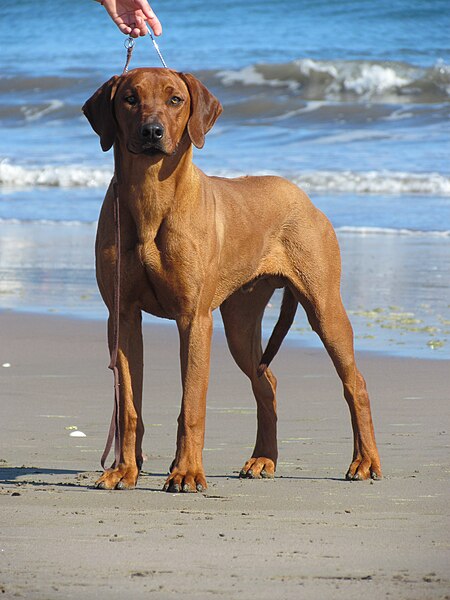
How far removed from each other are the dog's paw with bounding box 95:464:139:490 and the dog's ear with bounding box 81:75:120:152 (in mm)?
1325

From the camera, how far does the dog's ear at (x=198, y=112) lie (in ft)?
16.7

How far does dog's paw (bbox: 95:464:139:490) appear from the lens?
4918 mm

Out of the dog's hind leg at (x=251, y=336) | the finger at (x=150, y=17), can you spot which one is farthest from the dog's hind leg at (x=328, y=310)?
the finger at (x=150, y=17)

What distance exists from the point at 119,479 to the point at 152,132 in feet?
4.59

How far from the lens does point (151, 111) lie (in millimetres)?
4895

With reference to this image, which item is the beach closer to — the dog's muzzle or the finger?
the dog's muzzle

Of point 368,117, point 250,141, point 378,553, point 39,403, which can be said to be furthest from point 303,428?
point 368,117

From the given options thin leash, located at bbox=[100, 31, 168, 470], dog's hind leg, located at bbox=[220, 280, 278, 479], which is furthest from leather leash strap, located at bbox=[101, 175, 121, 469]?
dog's hind leg, located at bbox=[220, 280, 278, 479]

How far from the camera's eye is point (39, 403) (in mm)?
6555

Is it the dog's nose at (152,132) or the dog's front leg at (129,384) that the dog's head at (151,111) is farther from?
the dog's front leg at (129,384)

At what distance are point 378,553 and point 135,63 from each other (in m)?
27.8

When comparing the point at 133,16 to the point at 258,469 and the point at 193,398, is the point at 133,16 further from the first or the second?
the point at 258,469

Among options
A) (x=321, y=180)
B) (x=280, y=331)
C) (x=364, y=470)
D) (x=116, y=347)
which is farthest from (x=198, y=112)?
(x=321, y=180)

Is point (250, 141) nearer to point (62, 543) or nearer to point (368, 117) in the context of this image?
point (368, 117)
